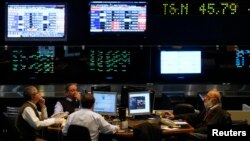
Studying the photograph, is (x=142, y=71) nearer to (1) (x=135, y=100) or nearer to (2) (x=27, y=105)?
(1) (x=135, y=100)

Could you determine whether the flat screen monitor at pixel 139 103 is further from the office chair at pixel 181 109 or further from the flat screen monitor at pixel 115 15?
the flat screen monitor at pixel 115 15

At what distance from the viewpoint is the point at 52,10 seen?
42.3 feet

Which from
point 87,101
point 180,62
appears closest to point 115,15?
point 180,62

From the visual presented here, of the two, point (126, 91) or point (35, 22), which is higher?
point (35, 22)

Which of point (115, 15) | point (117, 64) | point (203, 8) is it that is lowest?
point (117, 64)

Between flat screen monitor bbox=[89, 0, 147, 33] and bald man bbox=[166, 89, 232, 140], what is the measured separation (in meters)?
2.67

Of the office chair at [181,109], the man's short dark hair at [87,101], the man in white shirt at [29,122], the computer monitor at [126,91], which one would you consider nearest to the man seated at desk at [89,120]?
the man's short dark hair at [87,101]

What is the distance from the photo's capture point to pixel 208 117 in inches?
406

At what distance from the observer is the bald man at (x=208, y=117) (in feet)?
33.2

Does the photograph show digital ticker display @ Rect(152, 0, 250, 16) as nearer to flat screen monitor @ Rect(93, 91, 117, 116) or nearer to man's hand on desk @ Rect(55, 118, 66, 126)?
flat screen monitor @ Rect(93, 91, 117, 116)

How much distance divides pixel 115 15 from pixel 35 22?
1.45 m

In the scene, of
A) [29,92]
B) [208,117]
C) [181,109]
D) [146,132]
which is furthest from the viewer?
[181,109]

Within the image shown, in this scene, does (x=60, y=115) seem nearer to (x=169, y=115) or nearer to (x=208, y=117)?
(x=169, y=115)

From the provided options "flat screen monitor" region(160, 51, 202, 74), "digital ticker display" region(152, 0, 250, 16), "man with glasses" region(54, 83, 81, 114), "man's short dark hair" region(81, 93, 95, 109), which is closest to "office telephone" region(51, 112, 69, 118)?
"man with glasses" region(54, 83, 81, 114)
